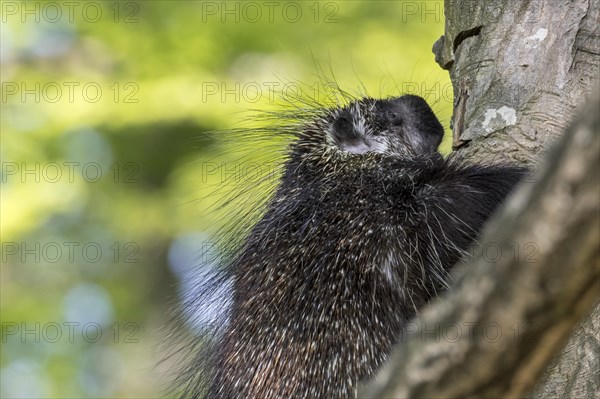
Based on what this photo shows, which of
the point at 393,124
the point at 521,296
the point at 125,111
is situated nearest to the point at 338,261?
the point at 393,124

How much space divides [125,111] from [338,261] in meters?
3.84

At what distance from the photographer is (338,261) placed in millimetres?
2455

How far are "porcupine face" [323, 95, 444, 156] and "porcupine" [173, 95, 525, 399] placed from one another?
6cm

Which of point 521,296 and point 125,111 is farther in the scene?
point 125,111

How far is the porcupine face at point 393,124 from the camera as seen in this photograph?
10.1ft

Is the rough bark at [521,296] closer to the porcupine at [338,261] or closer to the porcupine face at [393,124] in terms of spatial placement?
the porcupine at [338,261]

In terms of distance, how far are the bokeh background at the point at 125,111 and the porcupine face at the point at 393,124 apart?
2.07 m

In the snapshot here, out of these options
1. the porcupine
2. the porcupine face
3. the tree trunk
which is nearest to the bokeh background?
the porcupine face

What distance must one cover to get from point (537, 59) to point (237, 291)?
1.31 metres

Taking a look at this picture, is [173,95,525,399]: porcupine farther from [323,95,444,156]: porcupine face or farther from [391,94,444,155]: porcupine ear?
[391,94,444,155]: porcupine ear

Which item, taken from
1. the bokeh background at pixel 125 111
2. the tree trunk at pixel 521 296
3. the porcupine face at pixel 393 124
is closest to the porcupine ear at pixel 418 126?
the porcupine face at pixel 393 124

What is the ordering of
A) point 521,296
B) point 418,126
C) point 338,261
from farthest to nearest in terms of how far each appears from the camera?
1. point 418,126
2. point 338,261
3. point 521,296

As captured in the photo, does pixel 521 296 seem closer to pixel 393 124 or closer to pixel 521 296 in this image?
pixel 521 296

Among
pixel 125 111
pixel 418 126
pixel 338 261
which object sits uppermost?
Answer: pixel 125 111
